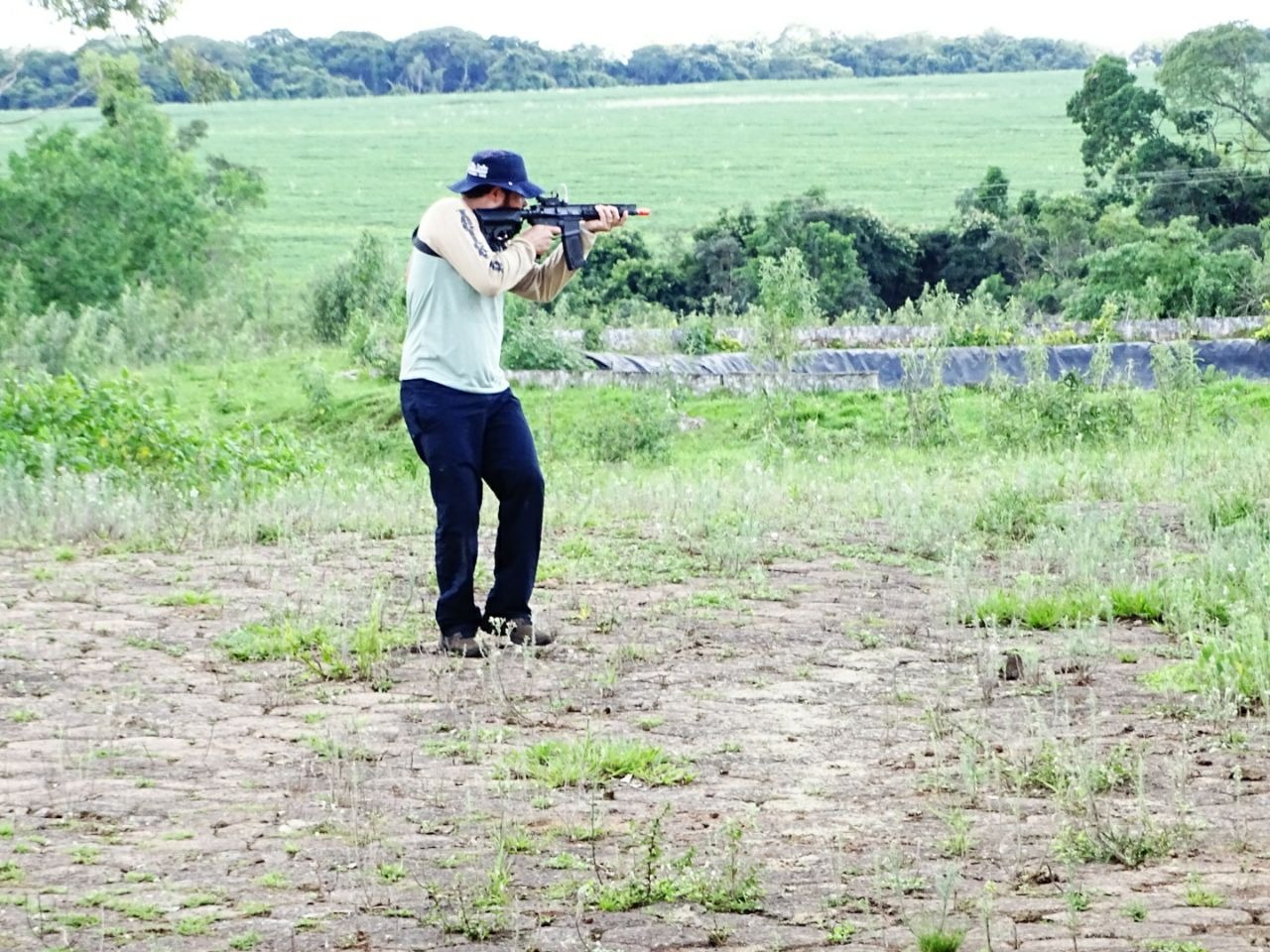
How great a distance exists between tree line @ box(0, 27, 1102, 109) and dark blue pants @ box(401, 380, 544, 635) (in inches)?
3493

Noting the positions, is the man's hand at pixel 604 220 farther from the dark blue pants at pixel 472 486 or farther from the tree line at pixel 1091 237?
the tree line at pixel 1091 237

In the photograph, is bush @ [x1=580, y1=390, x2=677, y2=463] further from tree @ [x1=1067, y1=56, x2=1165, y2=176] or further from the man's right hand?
tree @ [x1=1067, y1=56, x2=1165, y2=176]

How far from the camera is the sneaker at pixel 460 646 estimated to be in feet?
24.9

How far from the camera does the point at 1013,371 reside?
95.8 feet

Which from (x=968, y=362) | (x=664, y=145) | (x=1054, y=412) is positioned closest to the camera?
(x=1054, y=412)

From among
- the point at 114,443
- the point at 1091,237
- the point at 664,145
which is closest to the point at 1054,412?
the point at 114,443

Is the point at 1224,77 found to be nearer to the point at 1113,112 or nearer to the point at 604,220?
the point at 1113,112

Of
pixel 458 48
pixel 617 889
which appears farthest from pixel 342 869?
pixel 458 48

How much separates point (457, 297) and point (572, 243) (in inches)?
22.4

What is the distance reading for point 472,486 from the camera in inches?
303

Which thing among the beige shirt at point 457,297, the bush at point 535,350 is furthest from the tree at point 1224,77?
the beige shirt at point 457,297

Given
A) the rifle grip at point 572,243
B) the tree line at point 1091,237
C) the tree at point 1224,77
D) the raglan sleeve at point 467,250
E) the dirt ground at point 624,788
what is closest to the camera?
the dirt ground at point 624,788

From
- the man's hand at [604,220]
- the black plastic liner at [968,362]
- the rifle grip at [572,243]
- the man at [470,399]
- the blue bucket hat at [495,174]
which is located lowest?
the black plastic liner at [968,362]

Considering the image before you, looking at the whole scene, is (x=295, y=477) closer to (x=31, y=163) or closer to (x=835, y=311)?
(x=31, y=163)
